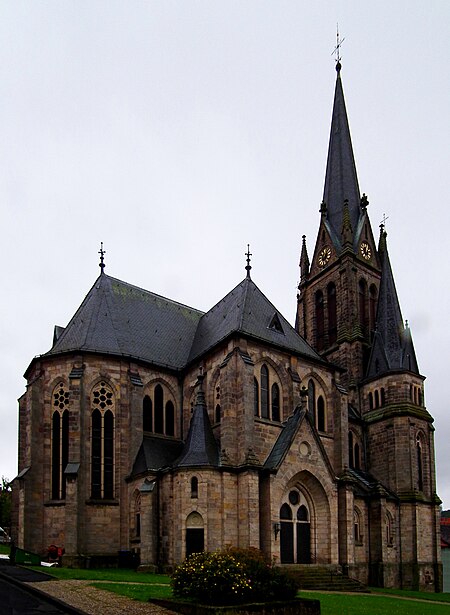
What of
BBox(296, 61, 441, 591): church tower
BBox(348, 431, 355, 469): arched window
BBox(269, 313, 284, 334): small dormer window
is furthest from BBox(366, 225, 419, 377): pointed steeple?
BBox(269, 313, 284, 334): small dormer window

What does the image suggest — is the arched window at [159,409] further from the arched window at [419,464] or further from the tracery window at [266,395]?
the arched window at [419,464]

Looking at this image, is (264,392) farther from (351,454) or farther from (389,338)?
(389,338)

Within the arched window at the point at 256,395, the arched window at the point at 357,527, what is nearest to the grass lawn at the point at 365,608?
the arched window at the point at 256,395

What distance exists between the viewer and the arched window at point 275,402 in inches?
1548

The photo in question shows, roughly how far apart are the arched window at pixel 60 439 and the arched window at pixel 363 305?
90.2 feet

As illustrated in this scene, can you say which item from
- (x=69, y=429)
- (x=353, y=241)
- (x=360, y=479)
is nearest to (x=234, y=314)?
(x=69, y=429)

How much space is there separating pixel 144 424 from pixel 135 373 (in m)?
3.22

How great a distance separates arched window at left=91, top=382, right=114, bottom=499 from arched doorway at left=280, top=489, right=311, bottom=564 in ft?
32.3

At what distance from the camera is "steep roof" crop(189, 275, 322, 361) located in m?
40.4

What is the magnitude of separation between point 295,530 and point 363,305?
2627 centimetres

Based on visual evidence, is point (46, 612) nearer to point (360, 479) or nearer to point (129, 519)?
point (129, 519)

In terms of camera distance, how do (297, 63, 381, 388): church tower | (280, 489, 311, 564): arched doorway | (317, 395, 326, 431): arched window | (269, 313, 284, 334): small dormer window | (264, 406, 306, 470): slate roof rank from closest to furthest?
1. (264, 406, 306, 470): slate roof
2. (280, 489, 311, 564): arched doorway
3. (269, 313, 284, 334): small dormer window
4. (317, 395, 326, 431): arched window
5. (297, 63, 381, 388): church tower

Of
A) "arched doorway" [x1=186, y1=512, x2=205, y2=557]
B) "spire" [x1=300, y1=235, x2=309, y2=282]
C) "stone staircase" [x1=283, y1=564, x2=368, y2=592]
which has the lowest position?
"stone staircase" [x1=283, y1=564, x2=368, y2=592]

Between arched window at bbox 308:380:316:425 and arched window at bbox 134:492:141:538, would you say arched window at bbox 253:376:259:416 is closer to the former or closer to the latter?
arched window at bbox 308:380:316:425
